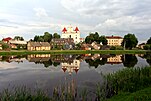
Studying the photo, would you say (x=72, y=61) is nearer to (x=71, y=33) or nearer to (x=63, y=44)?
(x=63, y=44)

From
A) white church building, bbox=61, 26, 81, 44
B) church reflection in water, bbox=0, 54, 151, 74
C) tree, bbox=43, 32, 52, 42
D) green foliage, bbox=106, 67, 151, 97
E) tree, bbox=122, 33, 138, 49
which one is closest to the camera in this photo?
green foliage, bbox=106, 67, 151, 97

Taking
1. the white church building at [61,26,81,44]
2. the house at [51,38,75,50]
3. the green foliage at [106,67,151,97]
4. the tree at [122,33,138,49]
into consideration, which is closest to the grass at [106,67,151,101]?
the green foliage at [106,67,151,97]

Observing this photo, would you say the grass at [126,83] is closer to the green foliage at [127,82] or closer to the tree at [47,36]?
the green foliage at [127,82]

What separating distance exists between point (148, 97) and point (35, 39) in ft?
433

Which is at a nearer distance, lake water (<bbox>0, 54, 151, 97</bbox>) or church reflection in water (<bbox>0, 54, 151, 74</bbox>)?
lake water (<bbox>0, 54, 151, 97</bbox>)

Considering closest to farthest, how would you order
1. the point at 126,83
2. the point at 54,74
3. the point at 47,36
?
the point at 126,83
the point at 54,74
the point at 47,36

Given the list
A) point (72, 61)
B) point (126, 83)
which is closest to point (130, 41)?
point (72, 61)

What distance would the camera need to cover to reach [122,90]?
1694 centimetres

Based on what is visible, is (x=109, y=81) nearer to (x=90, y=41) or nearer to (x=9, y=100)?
(x=9, y=100)

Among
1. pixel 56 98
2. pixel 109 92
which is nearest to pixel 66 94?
pixel 56 98

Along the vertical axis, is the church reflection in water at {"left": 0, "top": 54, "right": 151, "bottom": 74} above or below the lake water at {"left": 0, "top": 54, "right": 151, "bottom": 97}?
above

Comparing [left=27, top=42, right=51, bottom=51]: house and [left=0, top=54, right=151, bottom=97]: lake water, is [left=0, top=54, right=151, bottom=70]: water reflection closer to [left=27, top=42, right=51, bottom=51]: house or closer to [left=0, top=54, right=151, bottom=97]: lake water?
[left=0, top=54, right=151, bottom=97]: lake water

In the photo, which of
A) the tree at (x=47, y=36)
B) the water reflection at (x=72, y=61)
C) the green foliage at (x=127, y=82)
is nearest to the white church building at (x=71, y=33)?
the tree at (x=47, y=36)

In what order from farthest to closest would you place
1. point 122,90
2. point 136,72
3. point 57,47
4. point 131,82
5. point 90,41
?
point 90,41, point 57,47, point 136,72, point 131,82, point 122,90
